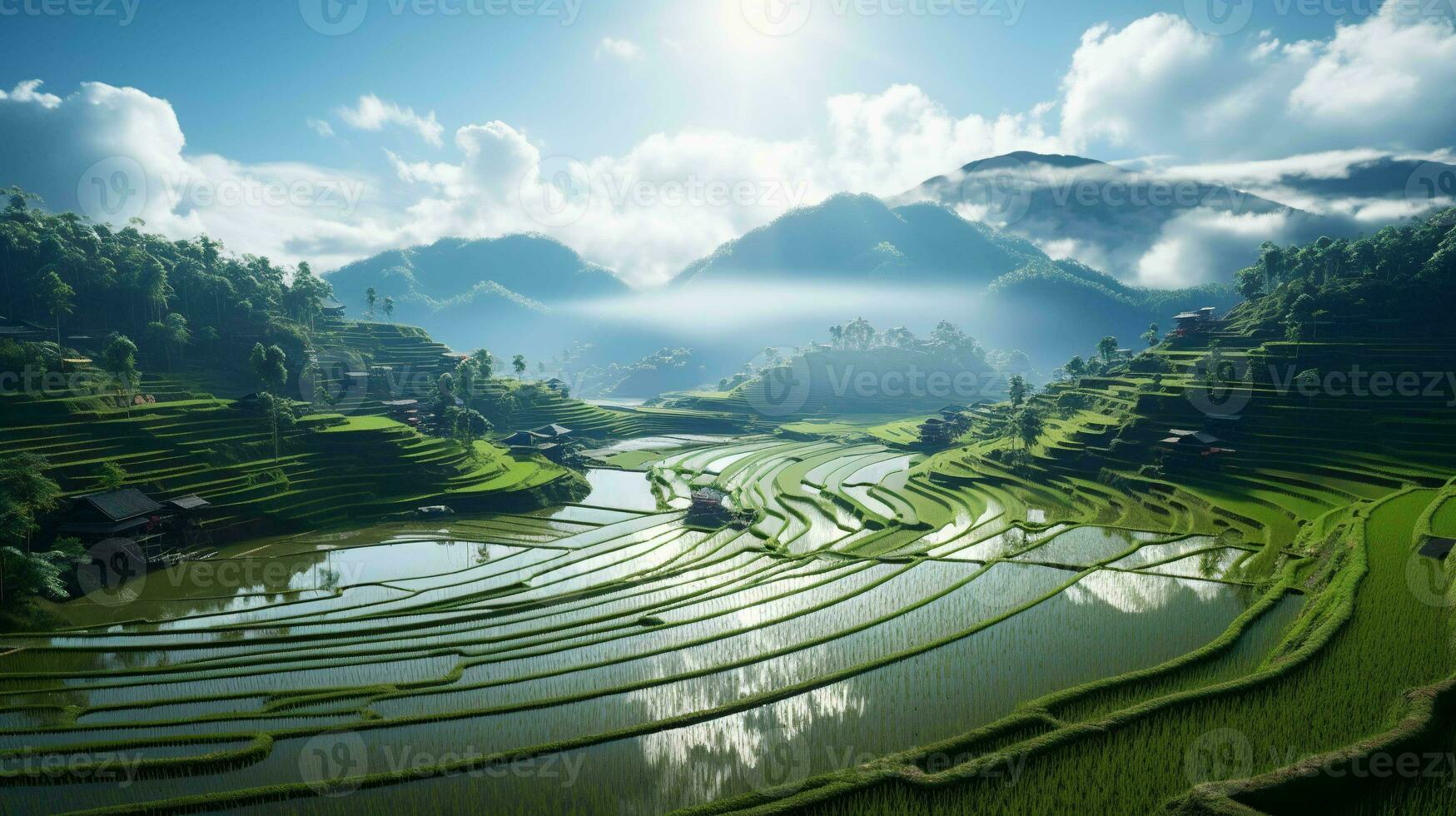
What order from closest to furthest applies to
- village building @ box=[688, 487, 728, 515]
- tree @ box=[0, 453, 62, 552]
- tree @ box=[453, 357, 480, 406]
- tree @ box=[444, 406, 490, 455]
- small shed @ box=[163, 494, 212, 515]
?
tree @ box=[0, 453, 62, 552] < small shed @ box=[163, 494, 212, 515] < village building @ box=[688, 487, 728, 515] < tree @ box=[444, 406, 490, 455] < tree @ box=[453, 357, 480, 406]

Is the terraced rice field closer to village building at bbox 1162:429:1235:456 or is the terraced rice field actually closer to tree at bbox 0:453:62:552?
tree at bbox 0:453:62:552

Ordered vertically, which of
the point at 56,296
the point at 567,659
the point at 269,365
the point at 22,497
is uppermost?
the point at 56,296

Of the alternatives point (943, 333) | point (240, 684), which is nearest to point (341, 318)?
point (240, 684)

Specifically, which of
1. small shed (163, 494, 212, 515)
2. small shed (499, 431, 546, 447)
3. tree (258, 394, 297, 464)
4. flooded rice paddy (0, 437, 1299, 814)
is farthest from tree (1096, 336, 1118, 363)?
small shed (163, 494, 212, 515)

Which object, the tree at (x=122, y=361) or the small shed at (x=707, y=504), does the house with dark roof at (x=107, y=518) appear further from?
the small shed at (x=707, y=504)

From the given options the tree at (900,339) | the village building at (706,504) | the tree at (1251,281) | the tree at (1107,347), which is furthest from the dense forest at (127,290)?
the tree at (900,339)

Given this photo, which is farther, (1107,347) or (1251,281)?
(1107,347)

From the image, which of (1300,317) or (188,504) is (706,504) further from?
(1300,317)

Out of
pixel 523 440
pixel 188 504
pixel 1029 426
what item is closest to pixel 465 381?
pixel 523 440
